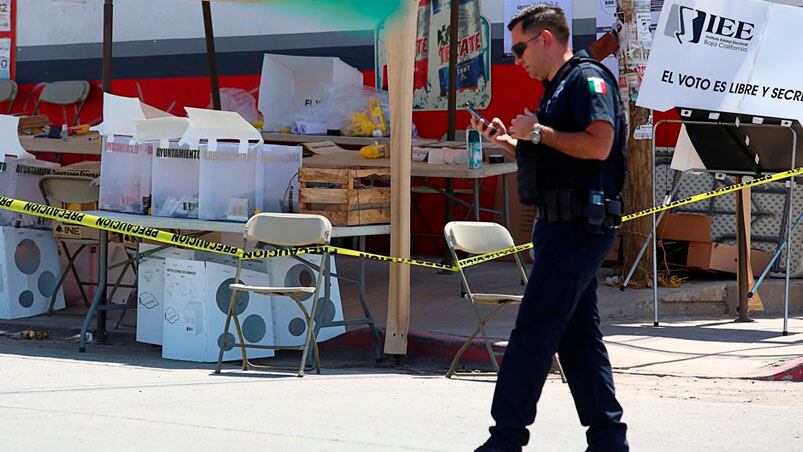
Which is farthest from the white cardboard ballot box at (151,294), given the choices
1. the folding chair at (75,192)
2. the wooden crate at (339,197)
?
the wooden crate at (339,197)

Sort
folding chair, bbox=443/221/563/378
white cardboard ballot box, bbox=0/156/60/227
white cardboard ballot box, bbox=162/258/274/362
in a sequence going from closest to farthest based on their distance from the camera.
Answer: folding chair, bbox=443/221/563/378
white cardboard ballot box, bbox=162/258/274/362
white cardboard ballot box, bbox=0/156/60/227

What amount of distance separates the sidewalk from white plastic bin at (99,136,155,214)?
1.05 m

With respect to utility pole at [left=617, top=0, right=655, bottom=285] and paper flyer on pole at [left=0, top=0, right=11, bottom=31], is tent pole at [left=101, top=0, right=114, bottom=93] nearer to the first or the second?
utility pole at [left=617, top=0, right=655, bottom=285]

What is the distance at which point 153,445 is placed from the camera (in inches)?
221

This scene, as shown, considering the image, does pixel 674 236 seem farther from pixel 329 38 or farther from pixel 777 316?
pixel 329 38

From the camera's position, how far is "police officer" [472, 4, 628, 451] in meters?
4.91

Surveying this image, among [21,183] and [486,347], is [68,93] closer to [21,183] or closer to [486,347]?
[21,183]

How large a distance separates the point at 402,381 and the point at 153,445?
2153 mm

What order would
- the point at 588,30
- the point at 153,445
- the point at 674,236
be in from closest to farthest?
the point at 153,445, the point at 674,236, the point at 588,30

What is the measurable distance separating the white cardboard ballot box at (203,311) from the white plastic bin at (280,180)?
1.75 ft

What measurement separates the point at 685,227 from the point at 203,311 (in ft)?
15.1

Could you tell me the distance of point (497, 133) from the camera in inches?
202

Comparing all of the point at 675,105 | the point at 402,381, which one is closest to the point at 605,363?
the point at 402,381

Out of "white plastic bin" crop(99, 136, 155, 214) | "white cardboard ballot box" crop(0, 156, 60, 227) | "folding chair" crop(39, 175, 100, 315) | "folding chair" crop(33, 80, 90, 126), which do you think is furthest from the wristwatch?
"folding chair" crop(33, 80, 90, 126)
